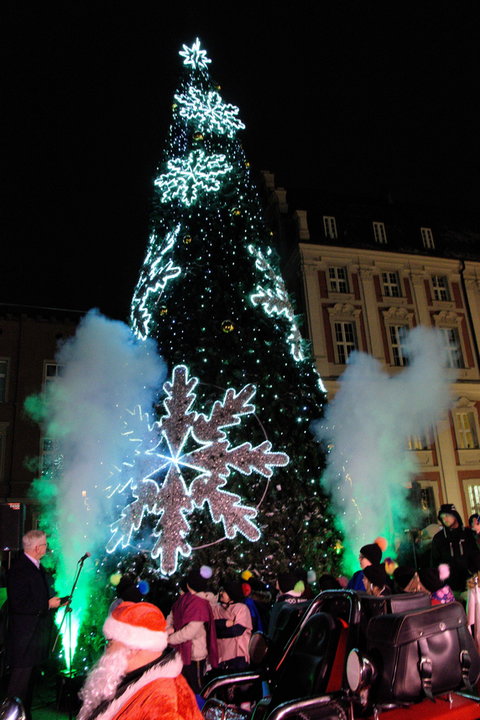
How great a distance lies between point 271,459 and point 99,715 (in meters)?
4.90

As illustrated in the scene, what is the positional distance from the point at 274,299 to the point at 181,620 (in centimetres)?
479

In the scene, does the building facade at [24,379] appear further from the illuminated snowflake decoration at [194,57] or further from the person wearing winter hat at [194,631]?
the person wearing winter hat at [194,631]

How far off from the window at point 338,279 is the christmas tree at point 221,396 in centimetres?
1654

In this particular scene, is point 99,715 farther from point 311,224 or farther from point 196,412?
point 311,224

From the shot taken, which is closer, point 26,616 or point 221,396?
point 26,616

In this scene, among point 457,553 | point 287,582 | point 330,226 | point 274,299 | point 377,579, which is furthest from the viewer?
point 330,226

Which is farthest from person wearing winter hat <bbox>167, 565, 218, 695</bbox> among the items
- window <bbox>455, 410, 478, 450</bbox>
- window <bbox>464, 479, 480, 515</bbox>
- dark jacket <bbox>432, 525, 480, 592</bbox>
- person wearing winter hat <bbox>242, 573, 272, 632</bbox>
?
window <bbox>455, 410, 478, 450</bbox>

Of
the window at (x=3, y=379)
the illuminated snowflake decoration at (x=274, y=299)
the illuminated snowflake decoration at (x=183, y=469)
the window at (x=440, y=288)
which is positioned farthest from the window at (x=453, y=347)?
the illuminated snowflake decoration at (x=183, y=469)

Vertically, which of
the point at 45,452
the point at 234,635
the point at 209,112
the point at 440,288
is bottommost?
the point at 234,635

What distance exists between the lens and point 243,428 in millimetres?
7270

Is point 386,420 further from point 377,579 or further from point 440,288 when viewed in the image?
point 377,579

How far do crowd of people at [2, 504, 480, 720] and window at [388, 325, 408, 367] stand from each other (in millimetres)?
18759

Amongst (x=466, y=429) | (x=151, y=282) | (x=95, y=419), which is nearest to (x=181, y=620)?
(x=151, y=282)

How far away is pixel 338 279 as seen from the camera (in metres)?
25.3
